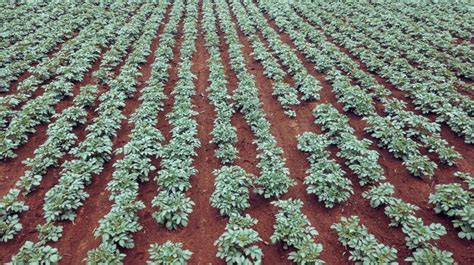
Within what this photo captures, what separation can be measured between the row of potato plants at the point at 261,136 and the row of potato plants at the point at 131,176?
98.0 inches

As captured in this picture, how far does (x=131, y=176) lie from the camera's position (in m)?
7.27

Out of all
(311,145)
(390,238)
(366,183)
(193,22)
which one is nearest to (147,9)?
(193,22)

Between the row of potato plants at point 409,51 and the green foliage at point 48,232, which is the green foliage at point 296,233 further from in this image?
the row of potato plants at point 409,51

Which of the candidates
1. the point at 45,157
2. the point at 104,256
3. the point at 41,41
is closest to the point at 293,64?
the point at 45,157

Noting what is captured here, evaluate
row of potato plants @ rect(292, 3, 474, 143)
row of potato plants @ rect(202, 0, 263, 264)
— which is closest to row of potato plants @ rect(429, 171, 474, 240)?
row of potato plants @ rect(292, 3, 474, 143)

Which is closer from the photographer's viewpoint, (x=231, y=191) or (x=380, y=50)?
(x=231, y=191)

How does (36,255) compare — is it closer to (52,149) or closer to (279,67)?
Answer: (52,149)

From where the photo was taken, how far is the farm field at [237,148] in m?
6.06

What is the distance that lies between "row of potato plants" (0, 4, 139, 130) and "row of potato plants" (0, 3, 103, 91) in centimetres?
40

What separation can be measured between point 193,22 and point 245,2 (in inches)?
257

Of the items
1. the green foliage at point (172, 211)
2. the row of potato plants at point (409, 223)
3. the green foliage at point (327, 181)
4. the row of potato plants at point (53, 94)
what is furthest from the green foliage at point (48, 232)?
the row of potato plants at point (409, 223)

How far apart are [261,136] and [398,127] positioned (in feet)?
11.9

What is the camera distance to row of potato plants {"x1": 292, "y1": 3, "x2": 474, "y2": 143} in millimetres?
9164

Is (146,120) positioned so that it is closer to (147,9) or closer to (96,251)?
(96,251)
